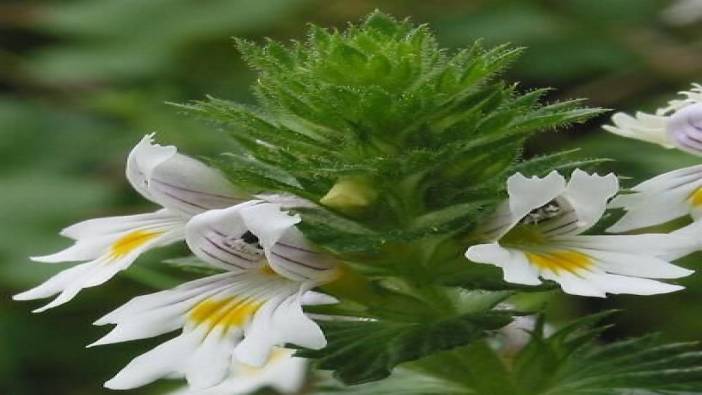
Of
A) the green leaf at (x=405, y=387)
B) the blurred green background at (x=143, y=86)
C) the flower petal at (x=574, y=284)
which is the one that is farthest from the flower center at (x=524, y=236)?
the blurred green background at (x=143, y=86)

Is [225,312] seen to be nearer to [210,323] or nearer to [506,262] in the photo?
[210,323]

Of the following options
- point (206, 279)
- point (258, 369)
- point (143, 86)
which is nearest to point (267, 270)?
point (206, 279)

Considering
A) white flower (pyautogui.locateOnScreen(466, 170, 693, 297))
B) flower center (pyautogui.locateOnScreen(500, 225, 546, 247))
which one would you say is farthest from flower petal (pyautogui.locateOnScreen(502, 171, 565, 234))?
flower center (pyautogui.locateOnScreen(500, 225, 546, 247))

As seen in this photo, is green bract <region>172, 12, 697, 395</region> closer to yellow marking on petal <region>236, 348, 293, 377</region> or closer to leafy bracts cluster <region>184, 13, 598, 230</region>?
leafy bracts cluster <region>184, 13, 598, 230</region>

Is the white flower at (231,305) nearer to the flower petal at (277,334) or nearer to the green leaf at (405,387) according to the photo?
the flower petal at (277,334)

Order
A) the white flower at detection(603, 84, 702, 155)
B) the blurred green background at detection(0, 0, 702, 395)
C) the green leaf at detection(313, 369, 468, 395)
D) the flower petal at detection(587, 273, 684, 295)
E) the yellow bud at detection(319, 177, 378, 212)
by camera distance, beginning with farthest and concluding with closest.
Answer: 1. the blurred green background at detection(0, 0, 702, 395)
2. the green leaf at detection(313, 369, 468, 395)
3. the white flower at detection(603, 84, 702, 155)
4. the yellow bud at detection(319, 177, 378, 212)
5. the flower petal at detection(587, 273, 684, 295)
